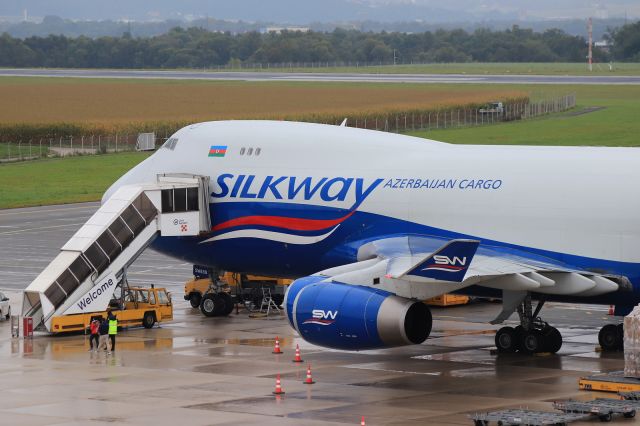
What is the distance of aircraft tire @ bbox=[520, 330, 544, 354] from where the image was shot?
37281mm

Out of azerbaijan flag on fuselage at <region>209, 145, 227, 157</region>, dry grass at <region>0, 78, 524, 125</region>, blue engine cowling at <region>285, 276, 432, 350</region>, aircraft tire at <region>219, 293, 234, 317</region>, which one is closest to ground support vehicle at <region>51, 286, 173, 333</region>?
aircraft tire at <region>219, 293, 234, 317</region>

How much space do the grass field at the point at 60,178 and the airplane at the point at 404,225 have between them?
125 ft

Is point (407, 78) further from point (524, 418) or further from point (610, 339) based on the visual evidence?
point (524, 418)

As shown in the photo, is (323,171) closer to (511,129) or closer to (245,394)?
(245,394)

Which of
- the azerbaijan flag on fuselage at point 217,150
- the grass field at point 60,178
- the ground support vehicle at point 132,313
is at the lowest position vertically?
the grass field at point 60,178

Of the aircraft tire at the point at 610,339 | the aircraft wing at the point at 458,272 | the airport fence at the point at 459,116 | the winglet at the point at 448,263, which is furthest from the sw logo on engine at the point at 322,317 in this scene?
the airport fence at the point at 459,116

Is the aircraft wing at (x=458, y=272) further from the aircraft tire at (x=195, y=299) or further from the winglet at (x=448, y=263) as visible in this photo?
the aircraft tire at (x=195, y=299)

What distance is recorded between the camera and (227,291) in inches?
1823

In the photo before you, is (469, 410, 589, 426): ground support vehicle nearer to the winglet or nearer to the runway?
the winglet

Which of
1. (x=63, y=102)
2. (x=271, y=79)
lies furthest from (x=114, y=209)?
(x=271, y=79)

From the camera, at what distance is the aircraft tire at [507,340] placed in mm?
37625

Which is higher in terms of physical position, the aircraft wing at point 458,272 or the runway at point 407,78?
the aircraft wing at point 458,272

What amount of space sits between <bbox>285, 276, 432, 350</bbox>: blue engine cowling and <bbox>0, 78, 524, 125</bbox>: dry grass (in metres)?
82.0

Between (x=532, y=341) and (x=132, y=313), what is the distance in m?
Result: 12.9
